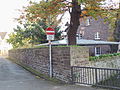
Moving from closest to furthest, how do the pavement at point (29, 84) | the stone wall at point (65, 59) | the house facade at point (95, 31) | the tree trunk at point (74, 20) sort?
the pavement at point (29, 84) < the stone wall at point (65, 59) < the tree trunk at point (74, 20) < the house facade at point (95, 31)

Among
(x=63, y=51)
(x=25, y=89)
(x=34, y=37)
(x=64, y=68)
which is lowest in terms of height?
(x=25, y=89)

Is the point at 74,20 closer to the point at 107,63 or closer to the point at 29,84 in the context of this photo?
the point at 107,63

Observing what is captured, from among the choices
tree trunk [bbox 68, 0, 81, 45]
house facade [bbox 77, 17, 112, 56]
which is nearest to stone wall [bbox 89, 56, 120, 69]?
tree trunk [bbox 68, 0, 81, 45]

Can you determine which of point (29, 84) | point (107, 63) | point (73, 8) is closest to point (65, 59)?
point (29, 84)

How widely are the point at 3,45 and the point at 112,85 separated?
59.9 m

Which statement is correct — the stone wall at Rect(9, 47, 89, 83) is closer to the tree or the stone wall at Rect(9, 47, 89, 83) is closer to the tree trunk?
the tree trunk

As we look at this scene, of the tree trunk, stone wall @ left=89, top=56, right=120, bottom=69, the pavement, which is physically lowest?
the pavement

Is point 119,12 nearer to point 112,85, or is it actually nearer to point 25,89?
point 112,85

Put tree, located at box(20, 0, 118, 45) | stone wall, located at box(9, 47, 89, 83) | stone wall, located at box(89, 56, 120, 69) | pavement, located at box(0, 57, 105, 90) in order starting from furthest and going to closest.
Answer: stone wall, located at box(89, 56, 120, 69)
tree, located at box(20, 0, 118, 45)
stone wall, located at box(9, 47, 89, 83)
pavement, located at box(0, 57, 105, 90)

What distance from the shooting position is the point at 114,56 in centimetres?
1318

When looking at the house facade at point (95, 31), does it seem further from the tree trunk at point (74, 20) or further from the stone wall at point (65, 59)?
the stone wall at point (65, 59)

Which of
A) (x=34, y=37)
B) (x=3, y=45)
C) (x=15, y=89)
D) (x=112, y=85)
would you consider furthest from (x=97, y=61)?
(x=3, y=45)

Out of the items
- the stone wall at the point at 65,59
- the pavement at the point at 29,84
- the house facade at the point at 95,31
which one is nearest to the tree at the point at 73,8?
the stone wall at the point at 65,59

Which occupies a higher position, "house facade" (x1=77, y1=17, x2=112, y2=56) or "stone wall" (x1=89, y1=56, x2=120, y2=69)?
"house facade" (x1=77, y1=17, x2=112, y2=56)
